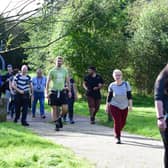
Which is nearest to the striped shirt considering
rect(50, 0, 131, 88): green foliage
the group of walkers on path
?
the group of walkers on path

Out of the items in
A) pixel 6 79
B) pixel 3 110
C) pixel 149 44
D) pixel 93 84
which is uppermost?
pixel 149 44

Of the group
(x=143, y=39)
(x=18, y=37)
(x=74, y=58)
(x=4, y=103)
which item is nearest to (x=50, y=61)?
(x=74, y=58)

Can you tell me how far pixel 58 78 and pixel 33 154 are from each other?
17.4ft

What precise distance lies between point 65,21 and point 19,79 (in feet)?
34.4

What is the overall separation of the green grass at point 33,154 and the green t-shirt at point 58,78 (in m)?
3.02

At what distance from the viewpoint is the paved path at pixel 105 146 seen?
9.66m

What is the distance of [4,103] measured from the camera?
16703 millimetres

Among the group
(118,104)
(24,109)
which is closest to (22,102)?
(24,109)

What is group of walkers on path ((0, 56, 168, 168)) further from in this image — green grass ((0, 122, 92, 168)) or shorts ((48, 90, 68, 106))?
green grass ((0, 122, 92, 168))

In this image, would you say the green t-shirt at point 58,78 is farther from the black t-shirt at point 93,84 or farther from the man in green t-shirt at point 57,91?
the black t-shirt at point 93,84

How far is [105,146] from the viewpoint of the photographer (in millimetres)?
11625

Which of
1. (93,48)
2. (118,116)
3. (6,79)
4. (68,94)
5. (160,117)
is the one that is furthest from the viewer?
(93,48)

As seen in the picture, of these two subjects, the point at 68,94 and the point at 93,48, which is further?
the point at 93,48

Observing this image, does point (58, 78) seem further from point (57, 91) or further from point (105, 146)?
point (105, 146)
